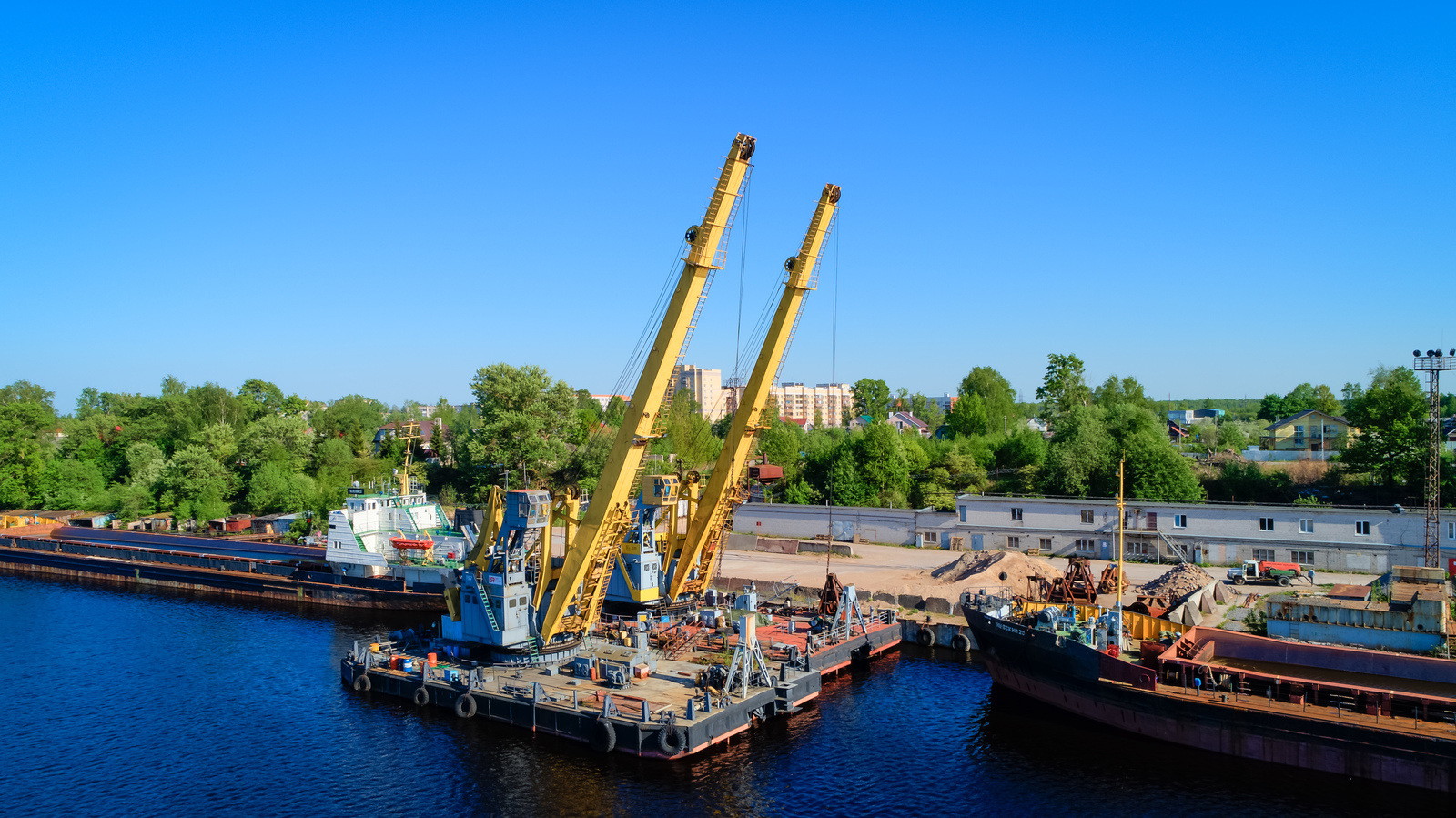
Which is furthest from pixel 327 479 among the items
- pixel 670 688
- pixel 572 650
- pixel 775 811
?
pixel 775 811

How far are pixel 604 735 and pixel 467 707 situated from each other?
5980 millimetres

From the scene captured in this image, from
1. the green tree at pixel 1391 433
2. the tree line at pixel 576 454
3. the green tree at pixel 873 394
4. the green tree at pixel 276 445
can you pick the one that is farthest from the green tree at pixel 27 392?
the green tree at pixel 1391 433

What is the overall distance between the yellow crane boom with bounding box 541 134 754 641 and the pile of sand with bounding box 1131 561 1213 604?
958 inches

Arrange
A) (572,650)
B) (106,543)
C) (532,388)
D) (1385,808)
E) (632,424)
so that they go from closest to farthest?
1. (1385,808)
2. (632,424)
3. (572,650)
4. (106,543)
5. (532,388)

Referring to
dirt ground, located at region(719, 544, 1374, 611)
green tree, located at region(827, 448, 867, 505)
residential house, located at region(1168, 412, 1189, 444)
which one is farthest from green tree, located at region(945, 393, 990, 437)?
dirt ground, located at region(719, 544, 1374, 611)

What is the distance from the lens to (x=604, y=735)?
26172mm

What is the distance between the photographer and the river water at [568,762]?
23.8 m

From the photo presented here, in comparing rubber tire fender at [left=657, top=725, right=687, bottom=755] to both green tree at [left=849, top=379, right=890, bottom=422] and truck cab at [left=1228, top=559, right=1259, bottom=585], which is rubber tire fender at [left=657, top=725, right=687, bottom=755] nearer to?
truck cab at [left=1228, top=559, right=1259, bottom=585]

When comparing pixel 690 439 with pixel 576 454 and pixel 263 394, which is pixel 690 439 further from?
pixel 263 394

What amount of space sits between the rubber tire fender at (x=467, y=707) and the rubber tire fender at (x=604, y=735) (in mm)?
5323

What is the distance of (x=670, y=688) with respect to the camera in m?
29.2

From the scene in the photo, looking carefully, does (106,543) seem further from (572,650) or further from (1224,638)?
(1224,638)

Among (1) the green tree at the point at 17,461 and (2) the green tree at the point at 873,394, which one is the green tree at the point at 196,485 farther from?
(2) the green tree at the point at 873,394

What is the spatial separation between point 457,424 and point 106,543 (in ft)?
137
